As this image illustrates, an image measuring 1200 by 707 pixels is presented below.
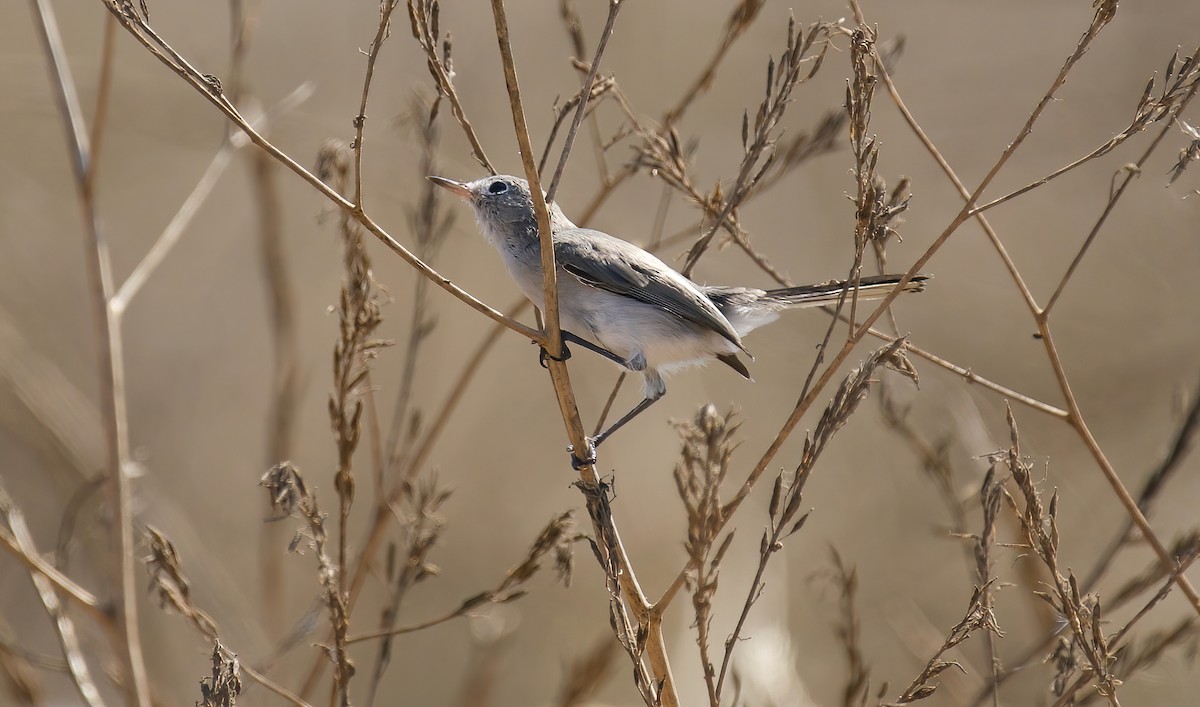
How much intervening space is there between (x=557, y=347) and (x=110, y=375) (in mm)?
981

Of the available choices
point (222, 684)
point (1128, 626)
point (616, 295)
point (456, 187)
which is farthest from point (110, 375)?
point (1128, 626)

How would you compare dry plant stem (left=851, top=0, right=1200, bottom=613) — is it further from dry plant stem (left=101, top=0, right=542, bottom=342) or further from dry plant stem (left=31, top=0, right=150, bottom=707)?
dry plant stem (left=31, top=0, right=150, bottom=707)

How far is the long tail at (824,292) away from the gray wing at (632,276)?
0.20 meters

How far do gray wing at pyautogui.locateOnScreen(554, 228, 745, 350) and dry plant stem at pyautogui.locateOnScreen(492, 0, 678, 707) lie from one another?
962 millimetres

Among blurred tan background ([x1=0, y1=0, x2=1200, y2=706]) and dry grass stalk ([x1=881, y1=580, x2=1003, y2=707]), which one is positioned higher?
blurred tan background ([x1=0, y1=0, x2=1200, y2=706])

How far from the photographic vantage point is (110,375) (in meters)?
2.06

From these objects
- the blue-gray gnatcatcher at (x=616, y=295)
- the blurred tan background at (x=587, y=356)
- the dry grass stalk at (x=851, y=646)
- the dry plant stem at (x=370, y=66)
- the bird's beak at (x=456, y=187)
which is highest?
the blurred tan background at (x=587, y=356)

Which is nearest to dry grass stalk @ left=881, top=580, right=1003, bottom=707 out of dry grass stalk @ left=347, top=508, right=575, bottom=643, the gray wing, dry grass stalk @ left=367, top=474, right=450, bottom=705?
dry grass stalk @ left=347, top=508, right=575, bottom=643

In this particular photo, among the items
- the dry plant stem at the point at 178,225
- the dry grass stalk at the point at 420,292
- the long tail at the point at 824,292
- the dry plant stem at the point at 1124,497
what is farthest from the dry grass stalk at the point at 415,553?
the dry plant stem at the point at 1124,497

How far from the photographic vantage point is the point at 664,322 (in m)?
3.00

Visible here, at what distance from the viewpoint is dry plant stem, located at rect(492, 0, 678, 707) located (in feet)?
5.30

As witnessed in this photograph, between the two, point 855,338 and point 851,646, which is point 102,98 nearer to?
point 855,338

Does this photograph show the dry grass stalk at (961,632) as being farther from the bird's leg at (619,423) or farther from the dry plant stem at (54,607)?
the dry plant stem at (54,607)

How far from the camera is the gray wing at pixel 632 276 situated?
9.55 ft
